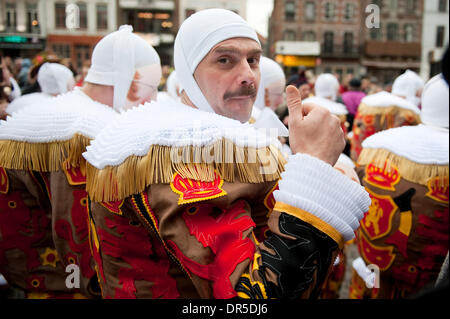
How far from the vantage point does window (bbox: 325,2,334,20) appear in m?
34.5

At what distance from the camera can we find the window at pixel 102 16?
92.8ft

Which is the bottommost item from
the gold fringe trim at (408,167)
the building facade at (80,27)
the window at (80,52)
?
the gold fringe trim at (408,167)

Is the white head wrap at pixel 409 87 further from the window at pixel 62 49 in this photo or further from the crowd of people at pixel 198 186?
the window at pixel 62 49

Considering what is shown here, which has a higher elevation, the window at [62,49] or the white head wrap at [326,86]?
the window at [62,49]

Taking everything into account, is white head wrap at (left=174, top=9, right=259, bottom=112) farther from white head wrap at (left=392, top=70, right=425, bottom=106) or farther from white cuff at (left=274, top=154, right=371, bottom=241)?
white head wrap at (left=392, top=70, right=425, bottom=106)

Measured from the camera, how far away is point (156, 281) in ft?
5.10

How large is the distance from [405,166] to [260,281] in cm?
198

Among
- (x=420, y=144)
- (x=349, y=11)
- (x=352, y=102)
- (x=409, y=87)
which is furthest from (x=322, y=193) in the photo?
(x=349, y=11)

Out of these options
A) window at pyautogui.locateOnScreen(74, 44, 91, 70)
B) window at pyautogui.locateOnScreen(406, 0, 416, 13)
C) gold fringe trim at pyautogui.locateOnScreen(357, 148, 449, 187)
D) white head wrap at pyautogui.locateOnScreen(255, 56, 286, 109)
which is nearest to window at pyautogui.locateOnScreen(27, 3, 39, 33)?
window at pyautogui.locateOnScreen(74, 44, 91, 70)

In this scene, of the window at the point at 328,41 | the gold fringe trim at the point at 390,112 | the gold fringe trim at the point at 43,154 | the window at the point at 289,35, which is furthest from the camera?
the window at the point at 328,41

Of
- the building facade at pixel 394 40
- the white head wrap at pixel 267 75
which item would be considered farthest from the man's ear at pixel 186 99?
the building facade at pixel 394 40

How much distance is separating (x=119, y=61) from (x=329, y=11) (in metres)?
35.6

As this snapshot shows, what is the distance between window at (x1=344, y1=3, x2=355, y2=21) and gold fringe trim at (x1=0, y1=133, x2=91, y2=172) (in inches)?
1388
